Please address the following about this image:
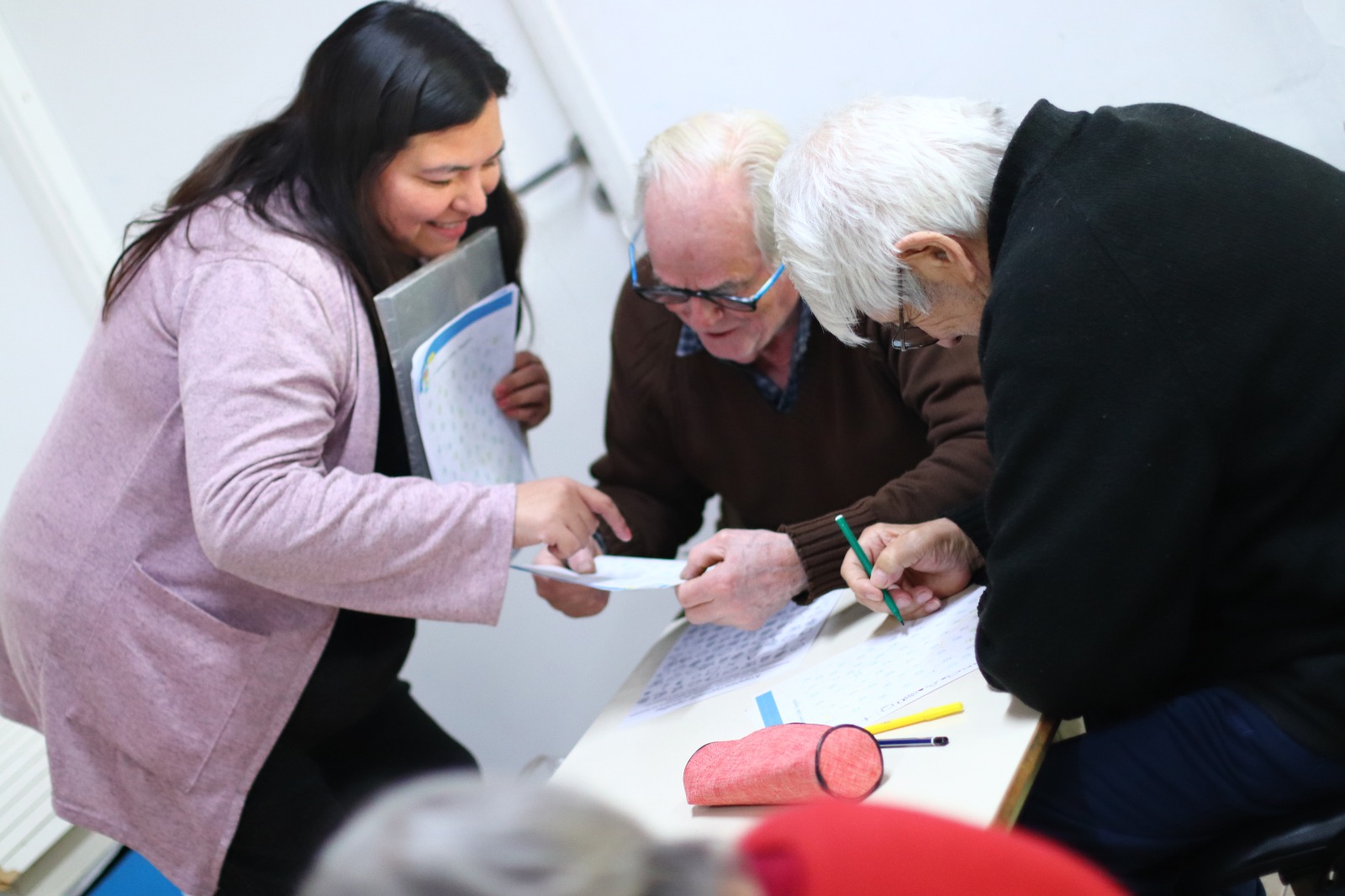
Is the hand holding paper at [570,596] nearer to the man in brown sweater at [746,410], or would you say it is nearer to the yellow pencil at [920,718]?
the man in brown sweater at [746,410]

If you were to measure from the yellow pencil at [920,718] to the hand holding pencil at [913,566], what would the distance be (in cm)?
21

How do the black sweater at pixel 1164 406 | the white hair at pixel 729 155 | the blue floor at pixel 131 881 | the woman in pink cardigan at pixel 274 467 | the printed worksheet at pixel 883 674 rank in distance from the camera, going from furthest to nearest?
the blue floor at pixel 131 881, the white hair at pixel 729 155, the woman in pink cardigan at pixel 274 467, the printed worksheet at pixel 883 674, the black sweater at pixel 1164 406

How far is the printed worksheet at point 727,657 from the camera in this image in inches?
54.5

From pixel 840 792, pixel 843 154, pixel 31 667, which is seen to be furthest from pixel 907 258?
pixel 31 667

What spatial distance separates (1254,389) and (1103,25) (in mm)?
1079

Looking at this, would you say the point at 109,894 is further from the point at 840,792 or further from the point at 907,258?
the point at 907,258

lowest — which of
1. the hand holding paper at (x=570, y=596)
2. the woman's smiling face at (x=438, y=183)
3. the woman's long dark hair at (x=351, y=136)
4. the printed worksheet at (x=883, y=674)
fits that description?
the printed worksheet at (x=883, y=674)

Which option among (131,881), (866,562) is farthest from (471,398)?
(131,881)

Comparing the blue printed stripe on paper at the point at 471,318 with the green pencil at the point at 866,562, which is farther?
the blue printed stripe on paper at the point at 471,318

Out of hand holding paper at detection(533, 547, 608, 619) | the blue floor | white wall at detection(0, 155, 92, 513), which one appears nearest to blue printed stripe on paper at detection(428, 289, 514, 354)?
hand holding paper at detection(533, 547, 608, 619)

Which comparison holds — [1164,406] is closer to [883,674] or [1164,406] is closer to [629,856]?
[883,674]

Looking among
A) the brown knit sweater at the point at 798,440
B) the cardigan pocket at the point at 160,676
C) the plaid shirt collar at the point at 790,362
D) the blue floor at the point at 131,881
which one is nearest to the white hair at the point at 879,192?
the brown knit sweater at the point at 798,440

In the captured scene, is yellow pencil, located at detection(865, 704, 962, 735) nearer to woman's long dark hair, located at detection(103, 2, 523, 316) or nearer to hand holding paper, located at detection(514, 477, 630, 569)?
hand holding paper, located at detection(514, 477, 630, 569)

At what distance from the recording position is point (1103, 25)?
1757mm
